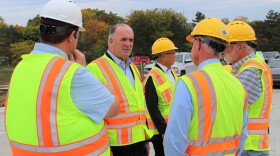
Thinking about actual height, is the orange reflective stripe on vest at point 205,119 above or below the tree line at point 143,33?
above

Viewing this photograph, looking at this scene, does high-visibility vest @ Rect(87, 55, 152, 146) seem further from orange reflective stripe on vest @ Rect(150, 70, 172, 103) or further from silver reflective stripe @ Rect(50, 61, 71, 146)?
silver reflective stripe @ Rect(50, 61, 71, 146)

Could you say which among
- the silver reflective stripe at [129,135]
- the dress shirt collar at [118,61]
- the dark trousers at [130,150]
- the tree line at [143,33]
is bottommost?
the tree line at [143,33]

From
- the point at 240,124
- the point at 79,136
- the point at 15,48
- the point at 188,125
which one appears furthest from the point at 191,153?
the point at 15,48

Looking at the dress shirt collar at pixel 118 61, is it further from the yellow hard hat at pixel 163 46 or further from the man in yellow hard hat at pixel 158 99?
the yellow hard hat at pixel 163 46

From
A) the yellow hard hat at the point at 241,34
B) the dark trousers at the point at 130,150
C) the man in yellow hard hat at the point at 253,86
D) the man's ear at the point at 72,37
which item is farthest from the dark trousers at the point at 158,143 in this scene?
the man's ear at the point at 72,37

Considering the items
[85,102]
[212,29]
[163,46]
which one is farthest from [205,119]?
[163,46]

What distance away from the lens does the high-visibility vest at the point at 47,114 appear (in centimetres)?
203

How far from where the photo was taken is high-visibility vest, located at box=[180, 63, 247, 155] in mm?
2256

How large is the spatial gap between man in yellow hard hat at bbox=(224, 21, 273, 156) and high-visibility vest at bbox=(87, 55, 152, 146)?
1.01 metres

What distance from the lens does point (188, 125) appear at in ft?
7.50

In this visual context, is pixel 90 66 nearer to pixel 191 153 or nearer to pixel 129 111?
pixel 129 111

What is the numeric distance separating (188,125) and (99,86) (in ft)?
2.06

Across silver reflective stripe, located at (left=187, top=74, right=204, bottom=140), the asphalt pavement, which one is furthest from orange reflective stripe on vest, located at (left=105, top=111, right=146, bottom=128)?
the asphalt pavement

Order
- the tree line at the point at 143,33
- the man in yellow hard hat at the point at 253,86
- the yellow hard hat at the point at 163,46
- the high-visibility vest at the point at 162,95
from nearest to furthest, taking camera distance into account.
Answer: the man in yellow hard hat at the point at 253,86 < the high-visibility vest at the point at 162,95 < the yellow hard hat at the point at 163,46 < the tree line at the point at 143,33
